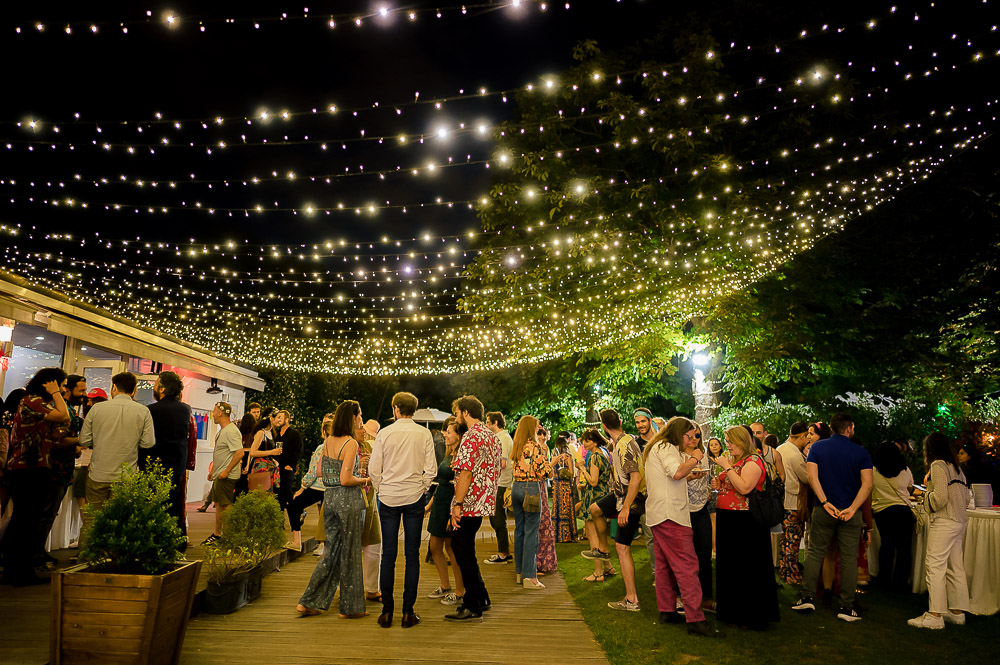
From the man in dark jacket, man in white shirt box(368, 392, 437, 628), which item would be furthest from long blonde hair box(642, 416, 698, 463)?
the man in dark jacket

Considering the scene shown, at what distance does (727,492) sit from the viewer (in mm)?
5027

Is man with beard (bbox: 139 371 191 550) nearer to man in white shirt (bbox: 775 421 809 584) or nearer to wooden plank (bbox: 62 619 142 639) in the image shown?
wooden plank (bbox: 62 619 142 639)

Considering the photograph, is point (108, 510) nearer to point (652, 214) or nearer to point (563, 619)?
point (563, 619)

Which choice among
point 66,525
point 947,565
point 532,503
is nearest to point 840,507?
point 947,565

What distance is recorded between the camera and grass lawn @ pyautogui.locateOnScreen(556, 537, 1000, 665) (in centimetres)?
421

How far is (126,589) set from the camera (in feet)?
10.7

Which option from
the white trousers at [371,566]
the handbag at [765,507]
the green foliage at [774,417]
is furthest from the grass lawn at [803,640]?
the green foliage at [774,417]

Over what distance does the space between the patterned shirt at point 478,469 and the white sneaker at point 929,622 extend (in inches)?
148

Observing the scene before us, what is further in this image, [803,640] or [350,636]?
[803,640]

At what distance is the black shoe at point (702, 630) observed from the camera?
4.62m

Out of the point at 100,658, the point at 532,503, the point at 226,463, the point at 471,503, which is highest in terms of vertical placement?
the point at 226,463

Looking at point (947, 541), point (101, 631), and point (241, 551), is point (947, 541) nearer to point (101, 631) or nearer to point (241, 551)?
point (241, 551)

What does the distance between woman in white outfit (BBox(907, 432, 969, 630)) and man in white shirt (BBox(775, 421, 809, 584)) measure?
120cm

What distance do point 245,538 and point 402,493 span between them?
1515mm
